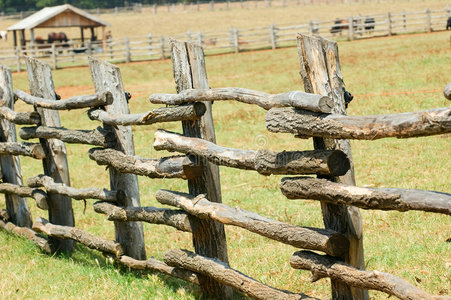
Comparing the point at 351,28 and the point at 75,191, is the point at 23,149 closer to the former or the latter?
the point at 75,191

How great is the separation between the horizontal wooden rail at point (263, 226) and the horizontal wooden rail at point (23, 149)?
235 centimetres

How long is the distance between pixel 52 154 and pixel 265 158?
145 inches

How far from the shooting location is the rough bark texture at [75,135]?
6.13 metres

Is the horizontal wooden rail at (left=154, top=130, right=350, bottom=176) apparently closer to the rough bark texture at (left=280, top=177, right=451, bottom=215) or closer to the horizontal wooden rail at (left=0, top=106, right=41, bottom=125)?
the rough bark texture at (left=280, top=177, right=451, bottom=215)

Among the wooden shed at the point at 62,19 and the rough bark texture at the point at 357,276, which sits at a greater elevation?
the wooden shed at the point at 62,19

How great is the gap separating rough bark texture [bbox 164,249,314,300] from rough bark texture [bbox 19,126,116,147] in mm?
1333

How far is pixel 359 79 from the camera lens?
1953cm

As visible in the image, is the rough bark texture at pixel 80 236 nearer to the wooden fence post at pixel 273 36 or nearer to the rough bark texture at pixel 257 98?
the rough bark texture at pixel 257 98

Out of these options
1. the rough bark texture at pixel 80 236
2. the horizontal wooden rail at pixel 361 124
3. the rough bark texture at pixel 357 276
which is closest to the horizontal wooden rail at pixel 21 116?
the rough bark texture at pixel 80 236

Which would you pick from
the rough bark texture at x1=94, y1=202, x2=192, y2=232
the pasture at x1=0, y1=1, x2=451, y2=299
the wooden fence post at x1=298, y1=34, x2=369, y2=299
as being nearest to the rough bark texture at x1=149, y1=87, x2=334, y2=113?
the wooden fence post at x1=298, y1=34, x2=369, y2=299

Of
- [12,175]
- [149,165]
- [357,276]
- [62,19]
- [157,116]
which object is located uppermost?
[62,19]

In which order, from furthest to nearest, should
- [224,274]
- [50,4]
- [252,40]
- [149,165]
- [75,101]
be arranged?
1. [50,4]
2. [252,40]
3. [75,101]
4. [149,165]
5. [224,274]

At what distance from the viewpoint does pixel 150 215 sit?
5762 mm

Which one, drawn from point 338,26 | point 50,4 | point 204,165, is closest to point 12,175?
point 204,165
